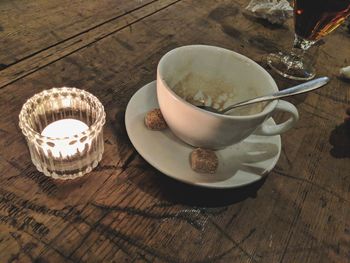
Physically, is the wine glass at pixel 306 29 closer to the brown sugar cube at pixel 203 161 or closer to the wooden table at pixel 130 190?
the wooden table at pixel 130 190

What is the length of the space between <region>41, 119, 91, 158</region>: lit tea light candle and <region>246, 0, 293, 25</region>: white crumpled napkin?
22.4 inches

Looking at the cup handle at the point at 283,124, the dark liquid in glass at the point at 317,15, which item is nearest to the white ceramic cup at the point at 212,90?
the cup handle at the point at 283,124

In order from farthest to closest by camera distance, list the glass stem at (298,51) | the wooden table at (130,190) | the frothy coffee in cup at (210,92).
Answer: the glass stem at (298,51) < the frothy coffee in cup at (210,92) < the wooden table at (130,190)

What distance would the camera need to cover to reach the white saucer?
1.23 feet

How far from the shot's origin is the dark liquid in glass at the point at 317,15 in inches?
22.1

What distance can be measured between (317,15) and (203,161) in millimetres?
377

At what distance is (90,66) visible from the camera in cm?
55

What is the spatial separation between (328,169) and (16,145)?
416 millimetres

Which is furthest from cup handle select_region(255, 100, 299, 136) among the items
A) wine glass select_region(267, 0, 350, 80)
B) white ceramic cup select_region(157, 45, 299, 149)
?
wine glass select_region(267, 0, 350, 80)

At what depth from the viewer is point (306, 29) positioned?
2.01 ft

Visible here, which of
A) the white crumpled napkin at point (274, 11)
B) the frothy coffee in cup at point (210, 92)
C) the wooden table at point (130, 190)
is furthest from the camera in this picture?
the white crumpled napkin at point (274, 11)

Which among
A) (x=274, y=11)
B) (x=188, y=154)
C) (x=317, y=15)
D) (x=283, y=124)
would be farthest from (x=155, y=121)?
(x=274, y=11)

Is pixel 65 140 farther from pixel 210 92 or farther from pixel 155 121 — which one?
pixel 210 92

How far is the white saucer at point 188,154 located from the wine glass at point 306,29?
0.26 meters
